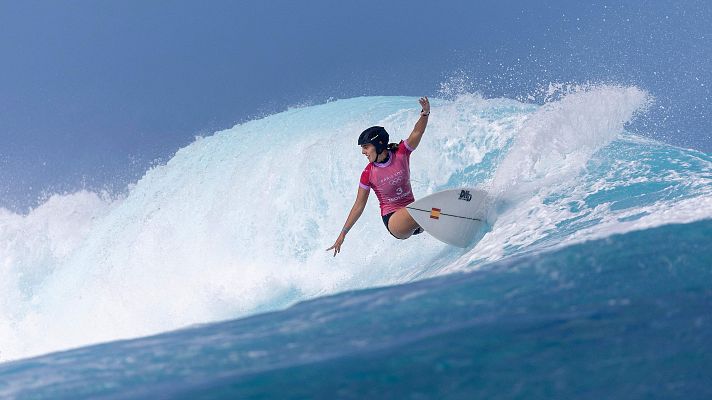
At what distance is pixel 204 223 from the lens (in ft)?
29.1

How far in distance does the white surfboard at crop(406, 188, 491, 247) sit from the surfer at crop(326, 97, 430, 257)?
123mm

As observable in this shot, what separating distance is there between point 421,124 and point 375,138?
36 centimetres

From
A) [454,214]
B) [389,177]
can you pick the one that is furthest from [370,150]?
[454,214]

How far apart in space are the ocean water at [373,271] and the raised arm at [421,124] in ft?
3.07

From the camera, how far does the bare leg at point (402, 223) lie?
242 inches

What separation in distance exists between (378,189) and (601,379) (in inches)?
135

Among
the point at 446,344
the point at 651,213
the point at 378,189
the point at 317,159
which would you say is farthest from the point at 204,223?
the point at 446,344

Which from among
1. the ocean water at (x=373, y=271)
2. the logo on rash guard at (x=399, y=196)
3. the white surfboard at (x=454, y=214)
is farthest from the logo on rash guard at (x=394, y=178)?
the ocean water at (x=373, y=271)

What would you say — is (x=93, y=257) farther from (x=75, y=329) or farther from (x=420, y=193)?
(x=420, y=193)

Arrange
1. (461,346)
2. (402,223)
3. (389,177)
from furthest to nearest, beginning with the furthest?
1. (402,223)
2. (389,177)
3. (461,346)

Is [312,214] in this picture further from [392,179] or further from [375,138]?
[375,138]

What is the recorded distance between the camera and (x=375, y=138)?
5891 mm

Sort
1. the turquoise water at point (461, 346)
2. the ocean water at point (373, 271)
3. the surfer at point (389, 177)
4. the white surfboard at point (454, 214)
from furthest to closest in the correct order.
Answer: the white surfboard at point (454, 214) < the surfer at point (389, 177) < the ocean water at point (373, 271) < the turquoise water at point (461, 346)

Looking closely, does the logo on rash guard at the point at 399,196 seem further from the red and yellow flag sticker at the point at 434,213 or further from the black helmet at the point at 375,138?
the black helmet at the point at 375,138
